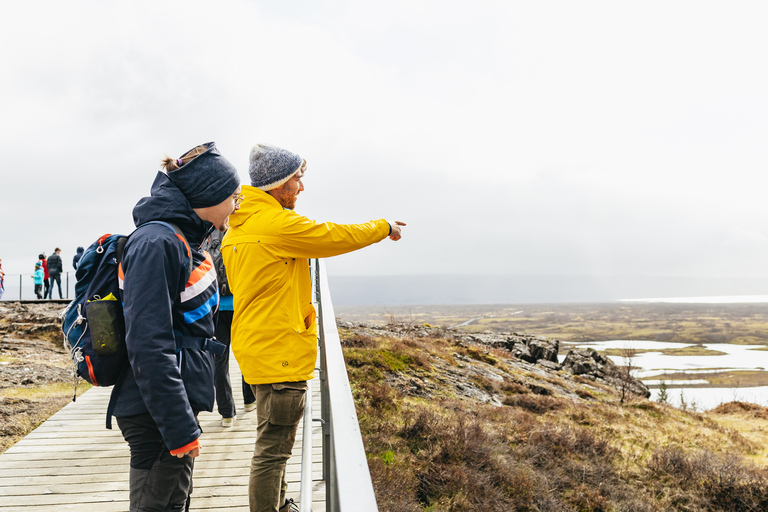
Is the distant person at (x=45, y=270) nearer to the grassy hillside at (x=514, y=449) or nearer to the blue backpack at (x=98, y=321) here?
the grassy hillside at (x=514, y=449)

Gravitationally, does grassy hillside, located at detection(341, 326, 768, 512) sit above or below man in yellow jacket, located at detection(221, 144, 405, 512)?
below

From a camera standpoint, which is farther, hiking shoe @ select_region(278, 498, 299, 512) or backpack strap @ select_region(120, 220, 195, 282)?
hiking shoe @ select_region(278, 498, 299, 512)

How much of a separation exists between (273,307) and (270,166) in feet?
2.49

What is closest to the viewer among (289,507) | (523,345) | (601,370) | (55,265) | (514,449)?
(289,507)

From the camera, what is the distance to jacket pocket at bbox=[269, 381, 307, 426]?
2400 millimetres

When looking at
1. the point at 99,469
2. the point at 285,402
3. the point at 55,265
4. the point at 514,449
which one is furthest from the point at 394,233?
the point at 55,265

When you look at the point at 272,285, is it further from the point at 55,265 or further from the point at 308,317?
the point at 55,265

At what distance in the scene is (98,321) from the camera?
1.69m

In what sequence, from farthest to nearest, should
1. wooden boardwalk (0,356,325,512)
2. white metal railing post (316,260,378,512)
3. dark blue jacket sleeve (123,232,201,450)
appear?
wooden boardwalk (0,356,325,512), dark blue jacket sleeve (123,232,201,450), white metal railing post (316,260,378,512)

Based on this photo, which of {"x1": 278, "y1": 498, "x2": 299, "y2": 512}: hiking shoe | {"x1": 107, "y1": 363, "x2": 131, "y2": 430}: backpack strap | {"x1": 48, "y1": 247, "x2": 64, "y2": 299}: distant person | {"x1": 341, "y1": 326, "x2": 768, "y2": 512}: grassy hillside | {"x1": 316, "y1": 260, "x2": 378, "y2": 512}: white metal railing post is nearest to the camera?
{"x1": 316, "y1": 260, "x2": 378, "y2": 512}: white metal railing post

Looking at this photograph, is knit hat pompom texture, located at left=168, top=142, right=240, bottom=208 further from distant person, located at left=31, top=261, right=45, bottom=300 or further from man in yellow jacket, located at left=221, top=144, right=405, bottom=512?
distant person, located at left=31, top=261, right=45, bottom=300

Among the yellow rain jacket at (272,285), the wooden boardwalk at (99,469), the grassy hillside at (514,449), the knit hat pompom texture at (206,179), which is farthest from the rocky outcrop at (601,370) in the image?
the knit hat pompom texture at (206,179)

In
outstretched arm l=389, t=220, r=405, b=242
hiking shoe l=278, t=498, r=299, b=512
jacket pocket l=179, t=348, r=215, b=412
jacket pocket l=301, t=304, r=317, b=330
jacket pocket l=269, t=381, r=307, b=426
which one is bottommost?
hiking shoe l=278, t=498, r=299, b=512

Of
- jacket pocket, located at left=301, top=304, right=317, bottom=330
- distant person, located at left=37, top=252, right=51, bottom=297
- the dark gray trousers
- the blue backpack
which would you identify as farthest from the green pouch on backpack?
distant person, located at left=37, top=252, right=51, bottom=297
